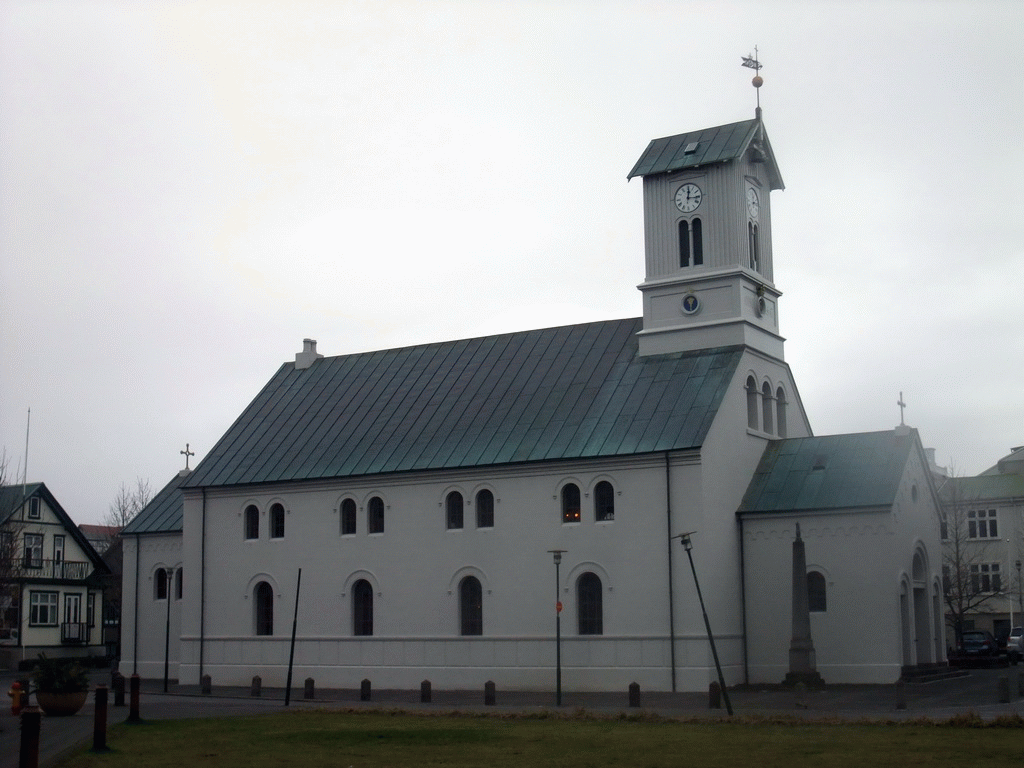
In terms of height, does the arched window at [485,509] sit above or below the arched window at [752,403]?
below

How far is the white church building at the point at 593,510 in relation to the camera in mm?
43562

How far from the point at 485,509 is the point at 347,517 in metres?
6.71

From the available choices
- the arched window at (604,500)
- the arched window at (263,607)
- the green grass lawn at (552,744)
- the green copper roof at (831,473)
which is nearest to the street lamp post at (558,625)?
the arched window at (604,500)

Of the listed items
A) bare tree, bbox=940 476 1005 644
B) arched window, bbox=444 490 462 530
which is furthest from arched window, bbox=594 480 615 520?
bare tree, bbox=940 476 1005 644

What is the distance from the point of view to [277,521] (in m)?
53.5

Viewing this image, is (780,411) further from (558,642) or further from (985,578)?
(985,578)

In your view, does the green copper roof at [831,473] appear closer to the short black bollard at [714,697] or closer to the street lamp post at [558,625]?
the street lamp post at [558,625]

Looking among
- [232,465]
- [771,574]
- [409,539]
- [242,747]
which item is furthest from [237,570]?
[242,747]

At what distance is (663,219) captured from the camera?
50250 millimetres

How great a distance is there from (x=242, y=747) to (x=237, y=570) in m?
28.2

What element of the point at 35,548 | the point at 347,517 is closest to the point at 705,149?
the point at 347,517

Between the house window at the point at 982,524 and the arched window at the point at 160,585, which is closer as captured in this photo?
the arched window at the point at 160,585

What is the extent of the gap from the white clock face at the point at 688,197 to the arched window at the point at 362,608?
19.4 metres

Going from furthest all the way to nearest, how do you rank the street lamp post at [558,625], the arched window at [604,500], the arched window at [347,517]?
the arched window at [347,517], the arched window at [604,500], the street lamp post at [558,625]
